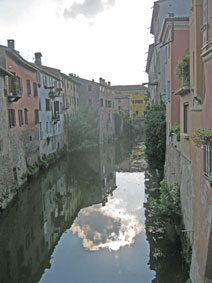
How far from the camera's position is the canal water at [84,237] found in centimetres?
1055

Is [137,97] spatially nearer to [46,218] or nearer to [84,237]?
[46,218]

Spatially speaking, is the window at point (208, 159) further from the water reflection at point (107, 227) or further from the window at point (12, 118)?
the window at point (12, 118)

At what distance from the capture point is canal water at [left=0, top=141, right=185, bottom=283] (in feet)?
34.6

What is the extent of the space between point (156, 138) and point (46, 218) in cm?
903

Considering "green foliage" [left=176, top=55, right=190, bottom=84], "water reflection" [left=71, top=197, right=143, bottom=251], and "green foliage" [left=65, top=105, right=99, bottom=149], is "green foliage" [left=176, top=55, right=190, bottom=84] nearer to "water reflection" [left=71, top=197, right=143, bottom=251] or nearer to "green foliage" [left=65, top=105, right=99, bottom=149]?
"water reflection" [left=71, top=197, right=143, bottom=251]

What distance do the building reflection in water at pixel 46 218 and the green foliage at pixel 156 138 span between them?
4131 mm

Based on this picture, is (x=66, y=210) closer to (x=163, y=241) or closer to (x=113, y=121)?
(x=163, y=241)

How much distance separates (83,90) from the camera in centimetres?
5409

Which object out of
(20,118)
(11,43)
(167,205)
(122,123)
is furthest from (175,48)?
(122,123)

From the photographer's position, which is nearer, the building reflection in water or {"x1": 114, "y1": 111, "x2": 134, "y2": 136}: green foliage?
the building reflection in water

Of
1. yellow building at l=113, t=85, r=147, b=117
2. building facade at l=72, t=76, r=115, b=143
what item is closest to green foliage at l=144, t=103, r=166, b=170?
building facade at l=72, t=76, r=115, b=143

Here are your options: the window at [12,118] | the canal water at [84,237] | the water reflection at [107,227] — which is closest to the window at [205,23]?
the canal water at [84,237]

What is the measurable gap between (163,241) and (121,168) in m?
19.2

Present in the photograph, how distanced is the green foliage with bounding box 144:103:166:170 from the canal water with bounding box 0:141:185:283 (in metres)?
2.46
